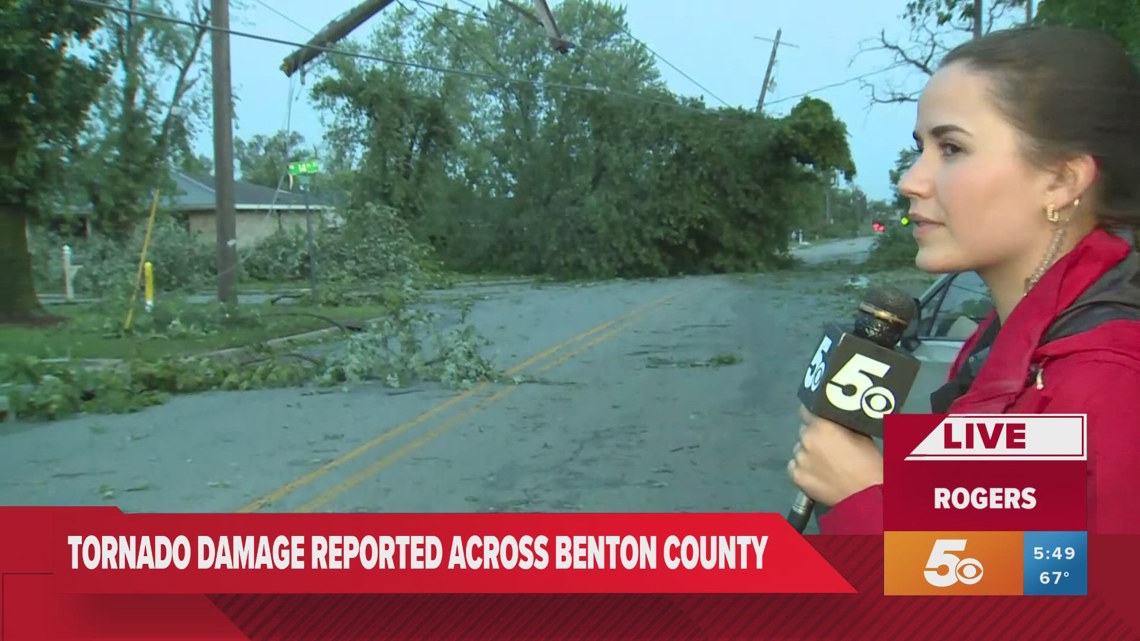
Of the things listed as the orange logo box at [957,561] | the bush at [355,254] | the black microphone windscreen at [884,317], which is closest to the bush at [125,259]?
the bush at [355,254]

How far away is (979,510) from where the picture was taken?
1646mm

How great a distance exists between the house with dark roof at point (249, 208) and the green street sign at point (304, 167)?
1.92m

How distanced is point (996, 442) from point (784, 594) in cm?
53

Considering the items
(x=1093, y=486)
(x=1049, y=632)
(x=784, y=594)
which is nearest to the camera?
(x=1093, y=486)

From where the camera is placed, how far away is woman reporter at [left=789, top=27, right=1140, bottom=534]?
4.77ft

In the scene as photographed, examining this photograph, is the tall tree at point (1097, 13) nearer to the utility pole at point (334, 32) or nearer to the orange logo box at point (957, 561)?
the utility pole at point (334, 32)

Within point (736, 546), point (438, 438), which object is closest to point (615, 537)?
point (736, 546)

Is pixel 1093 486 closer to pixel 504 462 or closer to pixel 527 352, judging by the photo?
pixel 504 462

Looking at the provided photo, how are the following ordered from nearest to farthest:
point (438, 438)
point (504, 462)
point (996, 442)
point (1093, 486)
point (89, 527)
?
point (1093, 486) → point (996, 442) → point (89, 527) → point (504, 462) → point (438, 438)

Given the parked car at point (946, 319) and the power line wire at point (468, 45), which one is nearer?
the parked car at point (946, 319)

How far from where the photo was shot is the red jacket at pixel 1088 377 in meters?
1.36

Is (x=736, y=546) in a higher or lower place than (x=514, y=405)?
higher

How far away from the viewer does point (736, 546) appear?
1.99 meters

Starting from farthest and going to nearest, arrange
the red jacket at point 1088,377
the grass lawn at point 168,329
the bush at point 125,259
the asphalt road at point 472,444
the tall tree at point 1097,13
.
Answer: the bush at point 125,259 → the grass lawn at point 168,329 → the tall tree at point 1097,13 → the asphalt road at point 472,444 → the red jacket at point 1088,377
